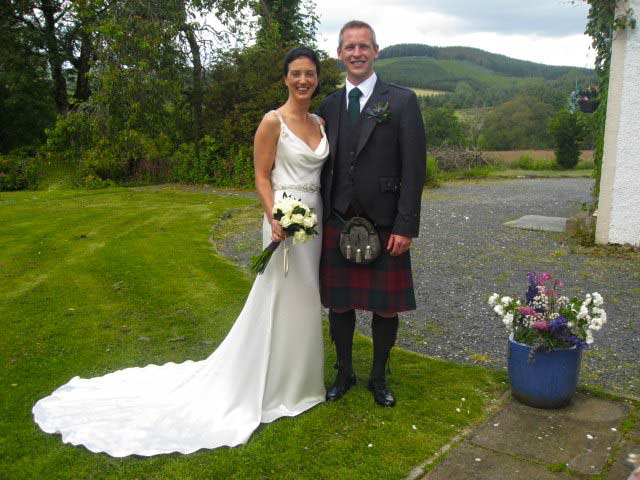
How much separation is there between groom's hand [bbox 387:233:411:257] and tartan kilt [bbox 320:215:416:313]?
0.21ft

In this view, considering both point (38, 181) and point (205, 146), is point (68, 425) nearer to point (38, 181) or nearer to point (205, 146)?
point (205, 146)

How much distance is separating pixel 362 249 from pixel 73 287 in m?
4.28

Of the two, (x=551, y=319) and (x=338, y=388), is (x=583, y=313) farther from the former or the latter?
(x=338, y=388)

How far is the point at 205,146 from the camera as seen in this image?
18594mm

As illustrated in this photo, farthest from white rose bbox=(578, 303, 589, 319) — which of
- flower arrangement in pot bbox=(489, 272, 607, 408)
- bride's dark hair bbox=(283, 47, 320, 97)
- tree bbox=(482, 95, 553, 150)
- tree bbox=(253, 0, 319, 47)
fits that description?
tree bbox=(482, 95, 553, 150)

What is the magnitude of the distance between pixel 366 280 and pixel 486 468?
3.89ft

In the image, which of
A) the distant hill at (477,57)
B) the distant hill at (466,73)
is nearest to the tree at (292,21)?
the distant hill at (466,73)

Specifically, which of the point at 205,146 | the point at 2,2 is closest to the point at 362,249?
the point at 205,146

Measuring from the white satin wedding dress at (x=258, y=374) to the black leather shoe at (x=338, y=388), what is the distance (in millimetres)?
62

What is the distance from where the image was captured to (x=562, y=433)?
3379 mm

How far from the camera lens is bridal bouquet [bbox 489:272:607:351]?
3.58m

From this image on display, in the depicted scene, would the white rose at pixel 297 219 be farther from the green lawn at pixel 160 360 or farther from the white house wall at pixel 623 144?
the white house wall at pixel 623 144

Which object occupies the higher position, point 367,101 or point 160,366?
point 367,101

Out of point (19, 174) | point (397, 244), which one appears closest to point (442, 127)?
point (19, 174)
